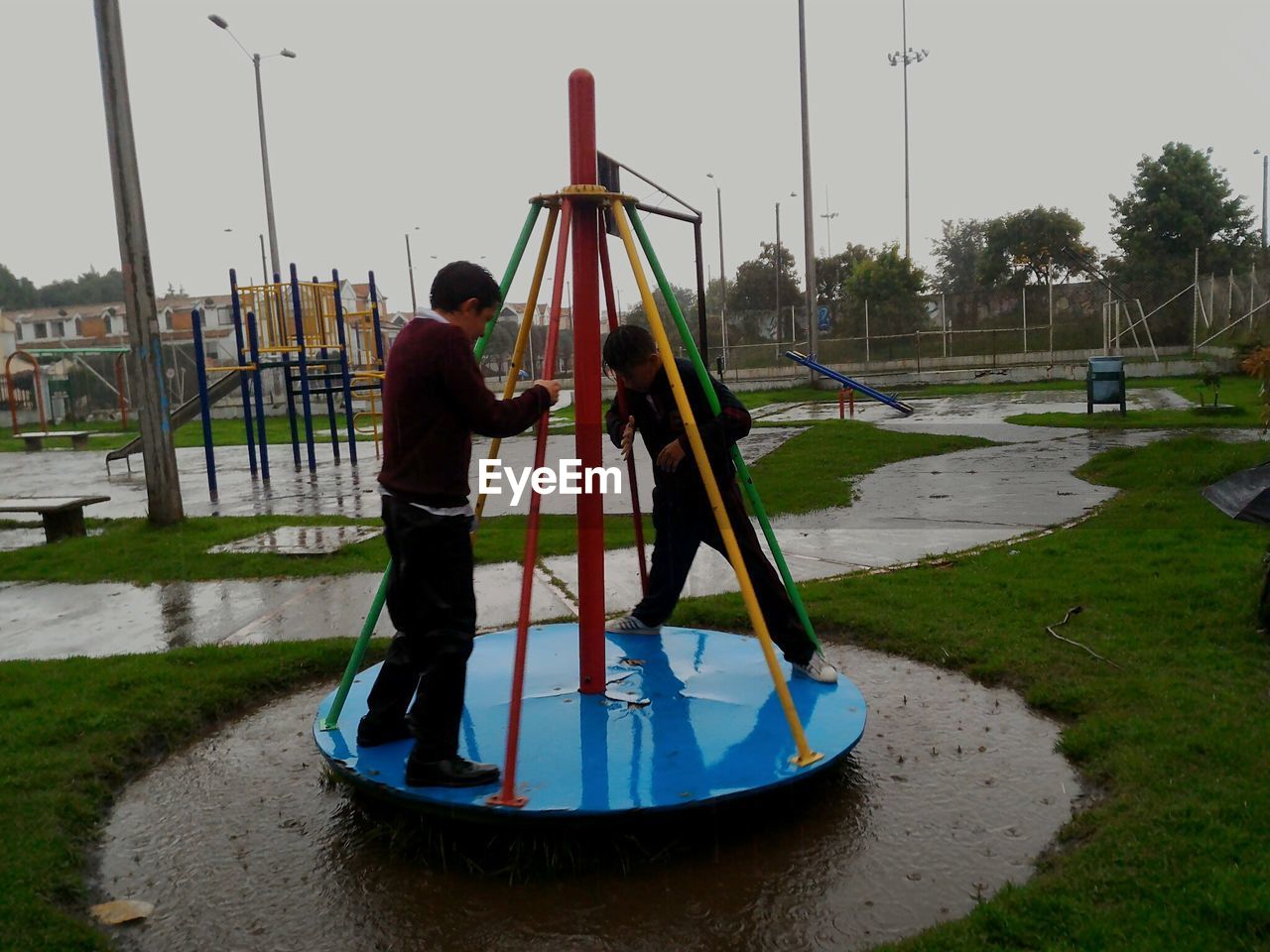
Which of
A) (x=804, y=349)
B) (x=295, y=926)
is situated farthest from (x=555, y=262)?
(x=804, y=349)

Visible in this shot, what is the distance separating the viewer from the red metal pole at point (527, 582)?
129 inches

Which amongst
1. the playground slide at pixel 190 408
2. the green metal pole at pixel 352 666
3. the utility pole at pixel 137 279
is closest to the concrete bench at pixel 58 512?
the utility pole at pixel 137 279

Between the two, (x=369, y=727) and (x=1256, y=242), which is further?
(x=1256, y=242)

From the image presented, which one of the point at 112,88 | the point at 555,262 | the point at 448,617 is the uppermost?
the point at 112,88

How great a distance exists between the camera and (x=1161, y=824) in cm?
307

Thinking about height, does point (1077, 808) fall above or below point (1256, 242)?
below

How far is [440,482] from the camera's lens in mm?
3334

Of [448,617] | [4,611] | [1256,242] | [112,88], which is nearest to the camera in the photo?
[448,617]

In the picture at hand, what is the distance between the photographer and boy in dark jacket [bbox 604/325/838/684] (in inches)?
168

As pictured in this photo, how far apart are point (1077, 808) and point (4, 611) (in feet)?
22.7

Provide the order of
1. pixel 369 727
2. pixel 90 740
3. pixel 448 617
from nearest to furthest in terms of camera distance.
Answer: pixel 448 617 → pixel 369 727 → pixel 90 740

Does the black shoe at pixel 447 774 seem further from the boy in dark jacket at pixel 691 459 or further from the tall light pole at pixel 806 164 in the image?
the tall light pole at pixel 806 164

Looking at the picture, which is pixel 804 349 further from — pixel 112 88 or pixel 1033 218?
pixel 112 88

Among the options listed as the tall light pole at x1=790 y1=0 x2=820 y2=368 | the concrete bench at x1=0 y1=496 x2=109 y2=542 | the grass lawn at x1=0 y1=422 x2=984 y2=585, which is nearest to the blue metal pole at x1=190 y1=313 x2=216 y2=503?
the grass lawn at x1=0 y1=422 x2=984 y2=585
